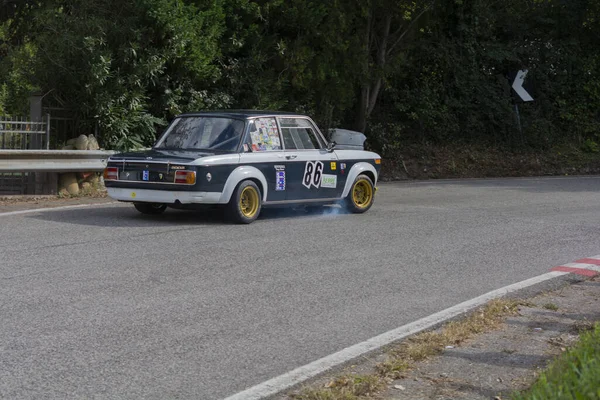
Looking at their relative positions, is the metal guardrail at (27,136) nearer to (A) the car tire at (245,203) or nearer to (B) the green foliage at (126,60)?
(B) the green foliage at (126,60)

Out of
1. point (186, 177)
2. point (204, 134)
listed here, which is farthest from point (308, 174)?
point (186, 177)

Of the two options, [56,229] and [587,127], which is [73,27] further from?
[587,127]

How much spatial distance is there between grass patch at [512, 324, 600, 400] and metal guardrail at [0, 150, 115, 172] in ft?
34.2

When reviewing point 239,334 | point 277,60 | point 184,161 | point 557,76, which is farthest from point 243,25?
point 239,334

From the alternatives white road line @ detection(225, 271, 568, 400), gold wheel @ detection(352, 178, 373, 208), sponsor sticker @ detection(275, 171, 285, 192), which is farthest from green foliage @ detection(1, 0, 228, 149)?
white road line @ detection(225, 271, 568, 400)

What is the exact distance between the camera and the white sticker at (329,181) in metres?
13.5

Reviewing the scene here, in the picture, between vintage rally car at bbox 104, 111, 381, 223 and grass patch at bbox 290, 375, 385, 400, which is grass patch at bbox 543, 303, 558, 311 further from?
vintage rally car at bbox 104, 111, 381, 223

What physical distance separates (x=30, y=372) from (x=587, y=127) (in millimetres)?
24826

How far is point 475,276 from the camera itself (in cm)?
918

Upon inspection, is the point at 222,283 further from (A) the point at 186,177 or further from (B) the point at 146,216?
(B) the point at 146,216

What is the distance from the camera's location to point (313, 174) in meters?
13.3

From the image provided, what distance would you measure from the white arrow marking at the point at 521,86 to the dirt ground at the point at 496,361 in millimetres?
19374

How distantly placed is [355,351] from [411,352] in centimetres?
38

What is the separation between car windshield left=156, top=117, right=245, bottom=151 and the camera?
12508 mm
